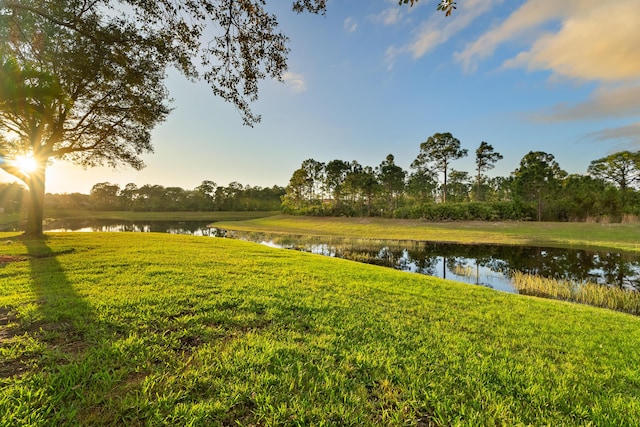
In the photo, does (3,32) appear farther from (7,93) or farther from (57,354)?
(57,354)

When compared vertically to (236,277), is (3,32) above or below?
above

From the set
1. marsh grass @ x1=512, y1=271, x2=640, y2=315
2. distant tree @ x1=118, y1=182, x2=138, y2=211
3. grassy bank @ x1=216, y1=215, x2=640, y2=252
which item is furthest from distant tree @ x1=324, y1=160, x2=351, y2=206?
distant tree @ x1=118, y1=182, x2=138, y2=211

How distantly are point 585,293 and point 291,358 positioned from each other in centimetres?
1013

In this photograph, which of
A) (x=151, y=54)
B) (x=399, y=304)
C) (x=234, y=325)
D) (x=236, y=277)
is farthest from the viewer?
(x=151, y=54)

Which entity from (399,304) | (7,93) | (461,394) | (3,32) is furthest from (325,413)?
(3,32)

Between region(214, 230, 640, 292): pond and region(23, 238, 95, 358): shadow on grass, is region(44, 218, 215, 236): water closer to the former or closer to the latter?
region(214, 230, 640, 292): pond

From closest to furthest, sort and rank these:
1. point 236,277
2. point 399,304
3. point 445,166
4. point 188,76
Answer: point 399,304
point 236,277
point 188,76
point 445,166

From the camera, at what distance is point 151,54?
26.7 feet

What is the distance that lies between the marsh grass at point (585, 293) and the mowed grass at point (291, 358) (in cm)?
283

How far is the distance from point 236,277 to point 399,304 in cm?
378

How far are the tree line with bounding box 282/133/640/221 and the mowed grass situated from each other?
31625mm

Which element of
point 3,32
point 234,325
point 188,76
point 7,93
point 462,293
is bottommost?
point 462,293

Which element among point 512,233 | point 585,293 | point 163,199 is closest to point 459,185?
point 512,233

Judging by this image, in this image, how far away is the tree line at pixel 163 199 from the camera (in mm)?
75688
